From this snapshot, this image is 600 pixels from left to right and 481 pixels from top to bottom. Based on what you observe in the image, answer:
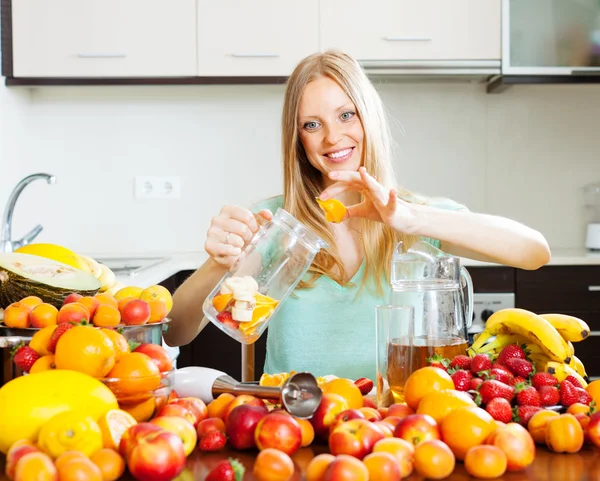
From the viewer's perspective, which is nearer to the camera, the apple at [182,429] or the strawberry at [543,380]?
the apple at [182,429]

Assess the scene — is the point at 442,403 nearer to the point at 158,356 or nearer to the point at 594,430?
the point at 594,430

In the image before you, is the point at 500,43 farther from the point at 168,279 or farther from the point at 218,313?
the point at 218,313

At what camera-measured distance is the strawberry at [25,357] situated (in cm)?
77

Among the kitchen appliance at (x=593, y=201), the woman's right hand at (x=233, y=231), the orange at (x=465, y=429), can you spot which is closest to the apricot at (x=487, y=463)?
the orange at (x=465, y=429)

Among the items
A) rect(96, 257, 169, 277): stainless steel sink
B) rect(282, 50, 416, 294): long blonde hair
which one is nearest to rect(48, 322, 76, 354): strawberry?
rect(282, 50, 416, 294): long blonde hair

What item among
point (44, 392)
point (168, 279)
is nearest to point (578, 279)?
point (168, 279)

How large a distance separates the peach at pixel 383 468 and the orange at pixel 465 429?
0.09 meters

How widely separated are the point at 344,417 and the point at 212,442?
0.43 ft

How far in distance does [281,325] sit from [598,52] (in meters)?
1.93

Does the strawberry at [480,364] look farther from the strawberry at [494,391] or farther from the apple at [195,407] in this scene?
the apple at [195,407]

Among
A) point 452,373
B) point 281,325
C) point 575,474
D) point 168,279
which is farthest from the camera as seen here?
point 168,279

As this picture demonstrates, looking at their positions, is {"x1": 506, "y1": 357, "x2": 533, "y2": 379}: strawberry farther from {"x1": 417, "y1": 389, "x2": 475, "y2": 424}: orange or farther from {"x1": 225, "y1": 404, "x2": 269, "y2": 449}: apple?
{"x1": 225, "y1": 404, "x2": 269, "y2": 449}: apple

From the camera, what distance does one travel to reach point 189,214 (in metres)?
3.16

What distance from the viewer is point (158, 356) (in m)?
0.78
